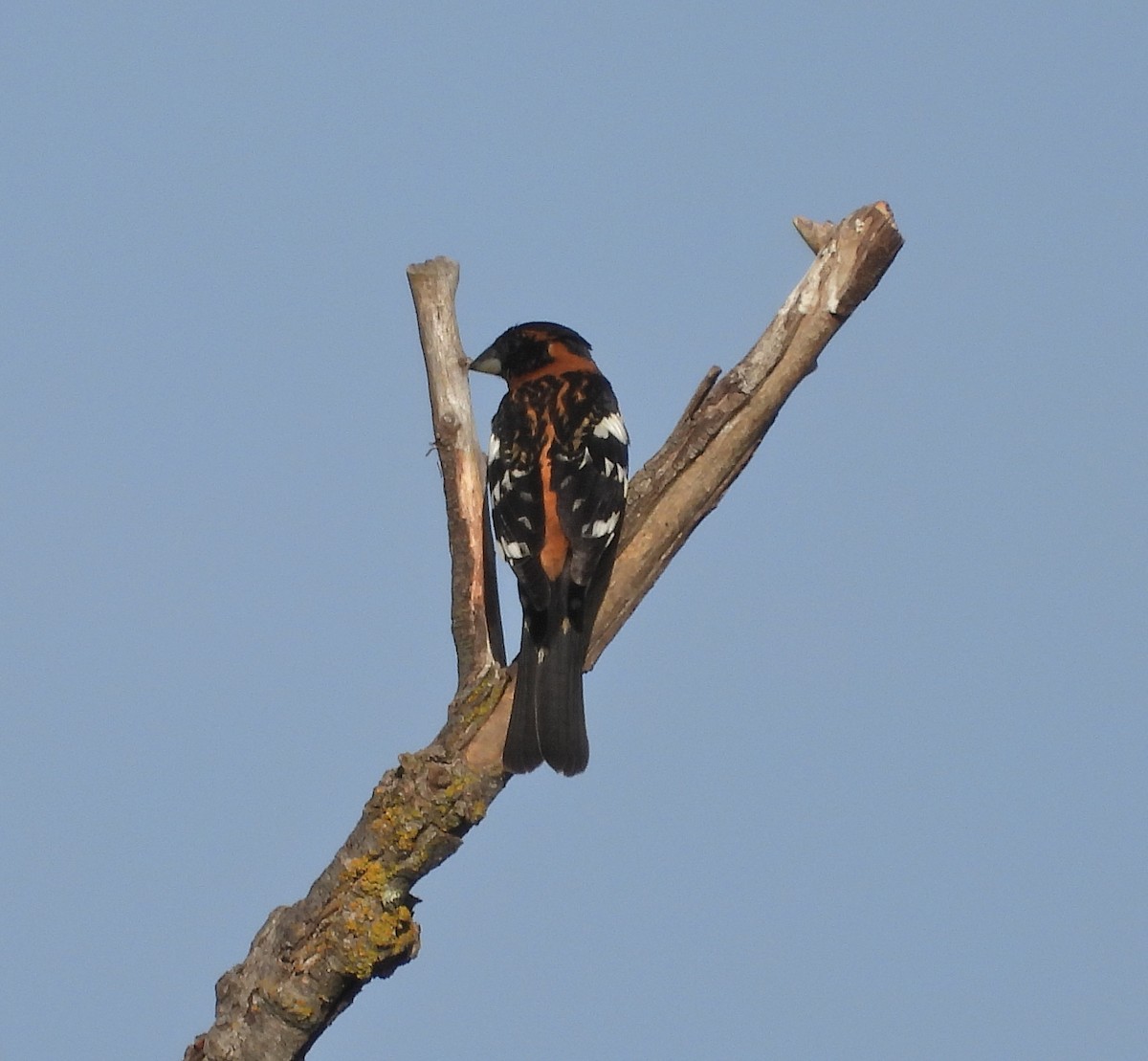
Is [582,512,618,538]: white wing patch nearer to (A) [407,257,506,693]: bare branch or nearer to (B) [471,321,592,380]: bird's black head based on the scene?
(A) [407,257,506,693]: bare branch

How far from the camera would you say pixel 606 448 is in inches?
241

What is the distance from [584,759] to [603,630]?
1.59 feet

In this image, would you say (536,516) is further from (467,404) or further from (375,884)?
(375,884)

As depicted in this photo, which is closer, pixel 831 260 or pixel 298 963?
pixel 298 963

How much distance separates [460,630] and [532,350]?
192cm

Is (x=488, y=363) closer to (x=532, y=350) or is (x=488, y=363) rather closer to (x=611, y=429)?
(x=532, y=350)

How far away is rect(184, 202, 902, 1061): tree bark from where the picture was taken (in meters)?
4.70

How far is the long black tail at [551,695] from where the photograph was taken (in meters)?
5.14

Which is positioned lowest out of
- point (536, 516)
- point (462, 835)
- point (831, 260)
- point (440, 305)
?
point (462, 835)

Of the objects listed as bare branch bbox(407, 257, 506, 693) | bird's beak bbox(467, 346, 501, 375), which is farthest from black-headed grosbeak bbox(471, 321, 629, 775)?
bird's beak bbox(467, 346, 501, 375)

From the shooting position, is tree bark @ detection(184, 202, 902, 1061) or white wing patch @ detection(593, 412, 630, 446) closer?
tree bark @ detection(184, 202, 902, 1061)

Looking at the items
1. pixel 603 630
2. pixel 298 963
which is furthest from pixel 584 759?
pixel 298 963

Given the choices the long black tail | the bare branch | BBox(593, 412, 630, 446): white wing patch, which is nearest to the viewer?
the long black tail

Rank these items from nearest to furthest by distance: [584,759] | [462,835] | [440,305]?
[462,835] < [584,759] < [440,305]
